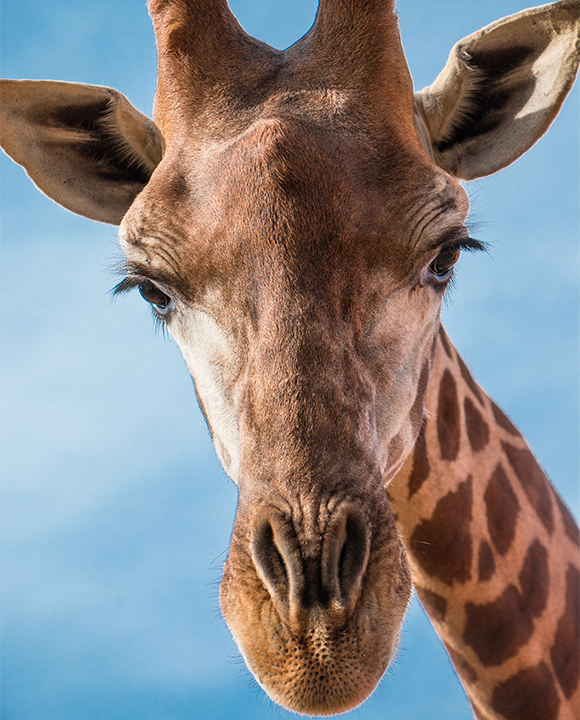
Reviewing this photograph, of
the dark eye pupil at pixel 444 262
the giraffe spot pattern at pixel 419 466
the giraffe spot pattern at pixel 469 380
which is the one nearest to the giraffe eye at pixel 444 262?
the dark eye pupil at pixel 444 262

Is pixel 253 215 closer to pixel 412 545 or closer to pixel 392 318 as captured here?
pixel 392 318

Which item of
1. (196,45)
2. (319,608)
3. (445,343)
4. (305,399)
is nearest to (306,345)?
(305,399)

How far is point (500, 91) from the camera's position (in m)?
4.16

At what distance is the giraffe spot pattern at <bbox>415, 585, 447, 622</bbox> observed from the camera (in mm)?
4625

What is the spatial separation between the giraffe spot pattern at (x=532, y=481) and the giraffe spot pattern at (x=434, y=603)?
0.89 m

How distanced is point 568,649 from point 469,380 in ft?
5.68

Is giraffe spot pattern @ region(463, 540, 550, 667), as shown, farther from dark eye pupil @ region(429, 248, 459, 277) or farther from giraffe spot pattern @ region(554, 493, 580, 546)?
dark eye pupil @ region(429, 248, 459, 277)

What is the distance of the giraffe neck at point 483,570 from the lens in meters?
4.52

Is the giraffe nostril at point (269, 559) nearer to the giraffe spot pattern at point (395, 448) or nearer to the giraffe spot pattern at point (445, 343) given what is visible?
the giraffe spot pattern at point (395, 448)

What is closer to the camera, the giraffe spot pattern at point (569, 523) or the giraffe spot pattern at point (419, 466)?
the giraffe spot pattern at point (419, 466)

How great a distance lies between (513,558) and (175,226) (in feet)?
9.44

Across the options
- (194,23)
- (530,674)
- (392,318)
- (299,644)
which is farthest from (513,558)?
(194,23)

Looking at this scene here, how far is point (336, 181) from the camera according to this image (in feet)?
10.4

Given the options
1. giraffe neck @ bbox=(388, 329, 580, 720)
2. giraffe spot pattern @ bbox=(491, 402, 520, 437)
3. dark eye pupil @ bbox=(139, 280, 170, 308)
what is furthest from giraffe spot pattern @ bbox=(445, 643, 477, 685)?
dark eye pupil @ bbox=(139, 280, 170, 308)
